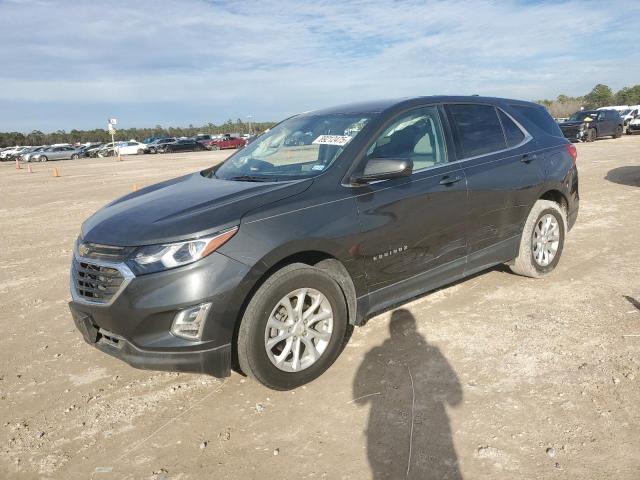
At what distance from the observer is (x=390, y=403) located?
3.11m

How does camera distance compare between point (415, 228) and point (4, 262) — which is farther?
point (4, 262)

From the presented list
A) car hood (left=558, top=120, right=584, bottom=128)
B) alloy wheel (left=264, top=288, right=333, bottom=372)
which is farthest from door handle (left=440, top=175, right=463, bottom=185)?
car hood (left=558, top=120, right=584, bottom=128)

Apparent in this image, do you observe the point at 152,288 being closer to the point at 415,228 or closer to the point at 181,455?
the point at 181,455

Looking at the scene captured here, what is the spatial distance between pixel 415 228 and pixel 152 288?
77.2 inches

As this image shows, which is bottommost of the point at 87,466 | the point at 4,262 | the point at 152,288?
the point at 87,466

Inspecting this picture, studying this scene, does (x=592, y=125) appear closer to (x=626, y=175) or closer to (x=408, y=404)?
(x=626, y=175)

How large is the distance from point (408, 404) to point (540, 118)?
3.66m

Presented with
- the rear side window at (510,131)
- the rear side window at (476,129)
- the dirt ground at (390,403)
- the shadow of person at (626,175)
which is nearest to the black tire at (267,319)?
the dirt ground at (390,403)

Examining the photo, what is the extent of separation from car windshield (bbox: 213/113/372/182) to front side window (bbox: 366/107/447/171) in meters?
0.22

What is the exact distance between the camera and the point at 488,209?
4.45 metres

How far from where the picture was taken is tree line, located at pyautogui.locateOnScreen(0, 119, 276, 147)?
78.0 meters

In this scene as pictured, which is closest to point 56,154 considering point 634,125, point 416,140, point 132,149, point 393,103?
point 132,149

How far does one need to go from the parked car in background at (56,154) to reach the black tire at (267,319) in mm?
47502

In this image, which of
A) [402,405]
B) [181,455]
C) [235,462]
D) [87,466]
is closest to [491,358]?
[402,405]
